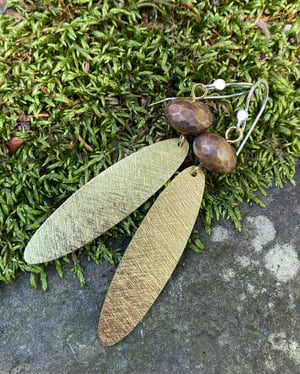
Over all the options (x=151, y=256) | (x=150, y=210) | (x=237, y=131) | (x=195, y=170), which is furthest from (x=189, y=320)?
(x=237, y=131)

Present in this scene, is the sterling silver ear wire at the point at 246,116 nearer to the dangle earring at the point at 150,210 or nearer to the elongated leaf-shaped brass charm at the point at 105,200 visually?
the dangle earring at the point at 150,210

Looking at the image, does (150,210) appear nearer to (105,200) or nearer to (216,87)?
(105,200)

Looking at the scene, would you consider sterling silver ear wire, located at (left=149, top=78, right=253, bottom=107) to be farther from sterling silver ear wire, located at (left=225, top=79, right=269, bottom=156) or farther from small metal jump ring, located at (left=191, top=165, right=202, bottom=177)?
small metal jump ring, located at (left=191, top=165, right=202, bottom=177)

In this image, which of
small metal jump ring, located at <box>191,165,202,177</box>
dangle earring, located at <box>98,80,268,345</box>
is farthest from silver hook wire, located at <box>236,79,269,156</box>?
small metal jump ring, located at <box>191,165,202,177</box>

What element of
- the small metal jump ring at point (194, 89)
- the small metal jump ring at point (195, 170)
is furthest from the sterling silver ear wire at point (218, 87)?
the small metal jump ring at point (195, 170)

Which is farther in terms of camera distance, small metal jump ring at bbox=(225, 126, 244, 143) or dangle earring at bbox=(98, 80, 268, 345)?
small metal jump ring at bbox=(225, 126, 244, 143)

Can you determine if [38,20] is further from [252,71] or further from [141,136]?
[252,71]

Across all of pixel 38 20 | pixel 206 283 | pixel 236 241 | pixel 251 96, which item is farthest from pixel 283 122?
pixel 38 20
